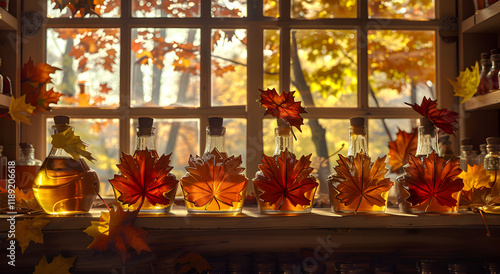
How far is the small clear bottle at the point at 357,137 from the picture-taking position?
1.02 metres

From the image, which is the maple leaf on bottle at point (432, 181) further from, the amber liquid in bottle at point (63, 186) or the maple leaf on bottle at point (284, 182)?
the amber liquid in bottle at point (63, 186)

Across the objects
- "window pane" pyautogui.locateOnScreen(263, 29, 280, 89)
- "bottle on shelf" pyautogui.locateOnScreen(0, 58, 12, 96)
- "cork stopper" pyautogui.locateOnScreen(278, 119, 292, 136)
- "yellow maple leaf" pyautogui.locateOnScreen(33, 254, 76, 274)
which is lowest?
"yellow maple leaf" pyautogui.locateOnScreen(33, 254, 76, 274)

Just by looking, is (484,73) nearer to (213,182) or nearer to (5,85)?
(213,182)

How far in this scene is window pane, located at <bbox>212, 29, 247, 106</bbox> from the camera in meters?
1.30

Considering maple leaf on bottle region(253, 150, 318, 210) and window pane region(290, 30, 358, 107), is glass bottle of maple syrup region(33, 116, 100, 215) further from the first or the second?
window pane region(290, 30, 358, 107)

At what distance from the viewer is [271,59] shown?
51.3 inches

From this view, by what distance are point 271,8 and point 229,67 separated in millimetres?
207

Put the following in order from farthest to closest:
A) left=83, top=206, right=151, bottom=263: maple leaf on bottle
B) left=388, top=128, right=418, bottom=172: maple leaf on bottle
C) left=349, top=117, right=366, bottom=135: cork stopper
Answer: left=388, top=128, right=418, bottom=172: maple leaf on bottle → left=349, top=117, right=366, bottom=135: cork stopper → left=83, top=206, right=151, bottom=263: maple leaf on bottle

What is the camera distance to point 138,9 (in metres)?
1.30

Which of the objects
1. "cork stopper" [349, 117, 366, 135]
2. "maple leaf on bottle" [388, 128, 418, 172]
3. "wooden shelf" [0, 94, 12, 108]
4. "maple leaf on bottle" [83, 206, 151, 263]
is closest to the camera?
"maple leaf on bottle" [83, 206, 151, 263]

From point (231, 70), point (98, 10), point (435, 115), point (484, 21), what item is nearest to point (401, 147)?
point (435, 115)

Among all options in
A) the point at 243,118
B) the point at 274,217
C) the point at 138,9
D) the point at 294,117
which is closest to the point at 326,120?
the point at 243,118

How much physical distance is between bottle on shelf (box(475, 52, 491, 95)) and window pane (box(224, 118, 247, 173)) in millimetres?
633

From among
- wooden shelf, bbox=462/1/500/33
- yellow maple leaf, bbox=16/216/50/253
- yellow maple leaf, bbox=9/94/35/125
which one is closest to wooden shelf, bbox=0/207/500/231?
yellow maple leaf, bbox=16/216/50/253
